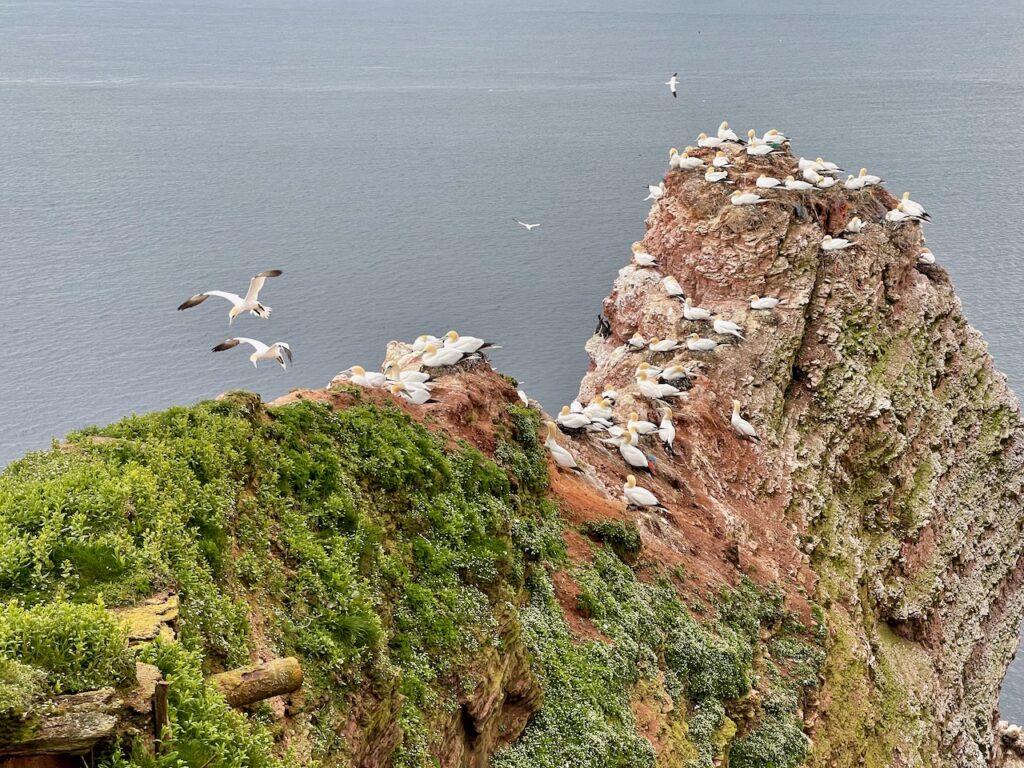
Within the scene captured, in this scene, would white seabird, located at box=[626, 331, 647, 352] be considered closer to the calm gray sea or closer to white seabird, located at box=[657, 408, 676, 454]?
white seabird, located at box=[657, 408, 676, 454]

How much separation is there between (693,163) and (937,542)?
1652cm

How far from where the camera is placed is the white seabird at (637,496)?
83.6ft

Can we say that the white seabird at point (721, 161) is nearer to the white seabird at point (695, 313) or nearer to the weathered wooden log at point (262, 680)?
the white seabird at point (695, 313)

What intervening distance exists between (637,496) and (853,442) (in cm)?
1372

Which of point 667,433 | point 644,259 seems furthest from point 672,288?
point 667,433

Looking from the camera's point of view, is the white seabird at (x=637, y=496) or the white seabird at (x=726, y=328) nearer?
the white seabird at (x=637, y=496)

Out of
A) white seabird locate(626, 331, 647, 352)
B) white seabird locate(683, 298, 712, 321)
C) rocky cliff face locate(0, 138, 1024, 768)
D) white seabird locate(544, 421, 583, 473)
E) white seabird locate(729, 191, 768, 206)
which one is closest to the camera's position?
rocky cliff face locate(0, 138, 1024, 768)

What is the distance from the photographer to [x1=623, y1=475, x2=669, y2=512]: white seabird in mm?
25469

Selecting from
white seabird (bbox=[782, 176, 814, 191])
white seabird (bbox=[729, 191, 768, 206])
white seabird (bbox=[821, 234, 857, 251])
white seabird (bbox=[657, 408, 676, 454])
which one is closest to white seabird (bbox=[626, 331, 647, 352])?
white seabird (bbox=[657, 408, 676, 454])

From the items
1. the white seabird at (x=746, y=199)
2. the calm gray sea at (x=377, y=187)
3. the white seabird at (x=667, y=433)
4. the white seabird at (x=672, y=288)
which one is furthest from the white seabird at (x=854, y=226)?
the calm gray sea at (x=377, y=187)

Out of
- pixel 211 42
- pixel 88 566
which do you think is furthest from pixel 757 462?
pixel 211 42

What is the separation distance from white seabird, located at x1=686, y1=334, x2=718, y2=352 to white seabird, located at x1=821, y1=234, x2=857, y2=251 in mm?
6520

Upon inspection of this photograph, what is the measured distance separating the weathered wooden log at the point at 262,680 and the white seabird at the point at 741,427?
23.8 m

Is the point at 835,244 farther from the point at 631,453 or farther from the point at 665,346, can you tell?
the point at 631,453
